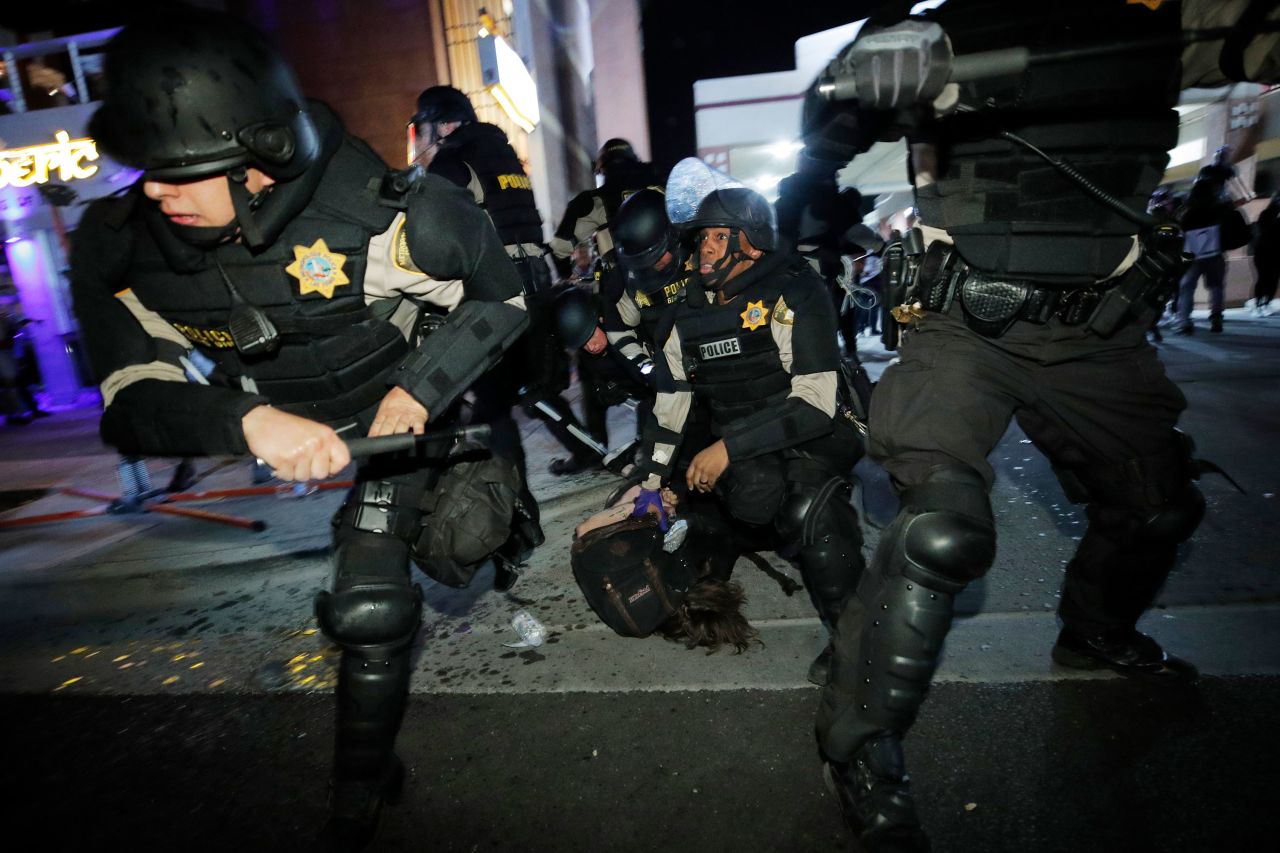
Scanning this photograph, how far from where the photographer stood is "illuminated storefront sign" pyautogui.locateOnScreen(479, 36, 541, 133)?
859cm

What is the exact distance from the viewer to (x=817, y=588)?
86.6 inches

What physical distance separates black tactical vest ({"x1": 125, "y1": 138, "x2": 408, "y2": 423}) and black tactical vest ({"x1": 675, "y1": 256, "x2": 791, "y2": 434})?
4.25 feet

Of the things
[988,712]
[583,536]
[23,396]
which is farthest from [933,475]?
[23,396]

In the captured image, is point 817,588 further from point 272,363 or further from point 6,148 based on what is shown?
point 6,148

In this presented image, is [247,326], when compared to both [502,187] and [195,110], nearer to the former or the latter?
[195,110]

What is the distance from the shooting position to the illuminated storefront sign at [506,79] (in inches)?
338

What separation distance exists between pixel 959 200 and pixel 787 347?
34.4 inches

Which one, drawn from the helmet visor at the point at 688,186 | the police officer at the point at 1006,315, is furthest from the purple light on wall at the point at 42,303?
the police officer at the point at 1006,315

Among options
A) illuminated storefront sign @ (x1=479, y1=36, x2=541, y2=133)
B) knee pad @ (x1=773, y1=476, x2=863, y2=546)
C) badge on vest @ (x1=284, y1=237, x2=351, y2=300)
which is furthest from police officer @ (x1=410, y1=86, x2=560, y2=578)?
illuminated storefront sign @ (x1=479, y1=36, x2=541, y2=133)

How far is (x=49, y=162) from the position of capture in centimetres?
1005

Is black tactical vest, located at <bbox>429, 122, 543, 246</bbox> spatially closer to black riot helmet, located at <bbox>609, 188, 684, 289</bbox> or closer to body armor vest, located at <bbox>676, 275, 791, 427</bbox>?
black riot helmet, located at <bbox>609, 188, 684, 289</bbox>

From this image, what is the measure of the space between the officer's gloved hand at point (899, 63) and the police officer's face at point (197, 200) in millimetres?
1393

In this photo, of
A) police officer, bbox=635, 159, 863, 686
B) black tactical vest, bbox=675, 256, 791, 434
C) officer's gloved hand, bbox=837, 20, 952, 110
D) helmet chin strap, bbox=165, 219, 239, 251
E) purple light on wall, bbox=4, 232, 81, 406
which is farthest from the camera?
purple light on wall, bbox=4, 232, 81, 406

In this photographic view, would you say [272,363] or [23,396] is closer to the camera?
[272,363]
